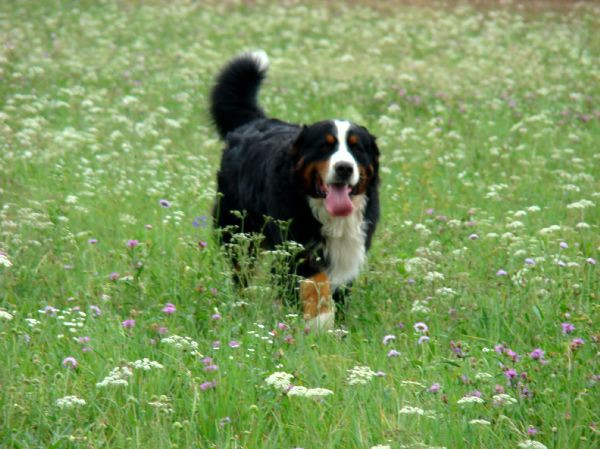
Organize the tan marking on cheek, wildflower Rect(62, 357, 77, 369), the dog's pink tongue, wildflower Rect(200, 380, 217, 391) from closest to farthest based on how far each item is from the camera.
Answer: wildflower Rect(200, 380, 217, 391) < wildflower Rect(62, 357, 77, 369) < the tan marking on cheek < the dog's pink tongue

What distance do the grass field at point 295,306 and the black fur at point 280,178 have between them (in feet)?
0.99

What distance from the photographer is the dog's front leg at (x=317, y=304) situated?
15.2 ft

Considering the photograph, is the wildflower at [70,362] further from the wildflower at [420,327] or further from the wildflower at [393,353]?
the wildflower at [420,327]

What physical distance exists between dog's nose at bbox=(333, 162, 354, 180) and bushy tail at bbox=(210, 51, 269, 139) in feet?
5.73

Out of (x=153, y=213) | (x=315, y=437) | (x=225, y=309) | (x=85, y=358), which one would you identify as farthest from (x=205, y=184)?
(x=315, y=437)

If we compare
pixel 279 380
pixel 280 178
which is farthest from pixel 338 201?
pixel 279 380

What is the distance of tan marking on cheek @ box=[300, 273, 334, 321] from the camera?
491 centimetres

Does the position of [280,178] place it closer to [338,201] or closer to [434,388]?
[338,201]

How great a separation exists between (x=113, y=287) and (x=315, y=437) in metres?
1.79

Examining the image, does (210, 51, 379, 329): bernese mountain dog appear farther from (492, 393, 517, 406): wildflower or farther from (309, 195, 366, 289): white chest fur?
(492, 393, 517, 406): wildflower

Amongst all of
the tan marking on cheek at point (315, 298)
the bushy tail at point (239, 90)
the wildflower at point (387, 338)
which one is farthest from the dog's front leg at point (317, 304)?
the bushy tail at point (239, 90)

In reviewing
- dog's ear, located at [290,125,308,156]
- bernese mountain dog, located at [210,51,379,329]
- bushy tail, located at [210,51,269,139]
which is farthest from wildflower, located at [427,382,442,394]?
bushy tail, located at [210,51,269,139]

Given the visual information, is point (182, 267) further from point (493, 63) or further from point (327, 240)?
point (493, 63)

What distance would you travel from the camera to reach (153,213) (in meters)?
6.70
